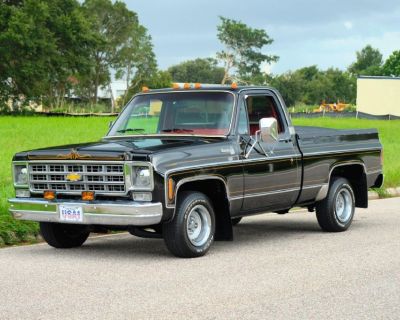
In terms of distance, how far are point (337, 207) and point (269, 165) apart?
1.83m

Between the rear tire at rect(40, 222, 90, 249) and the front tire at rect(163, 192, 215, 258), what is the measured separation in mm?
1306

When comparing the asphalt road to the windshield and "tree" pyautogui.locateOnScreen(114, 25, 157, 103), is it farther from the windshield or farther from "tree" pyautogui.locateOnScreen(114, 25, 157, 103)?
"tree" pyautogui.locateOnScreen(114, 25, 157, 103)

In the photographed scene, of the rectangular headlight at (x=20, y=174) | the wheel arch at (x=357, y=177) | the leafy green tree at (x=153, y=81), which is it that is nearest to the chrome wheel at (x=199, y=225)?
the rectangular headlight at (x=20, y=174)

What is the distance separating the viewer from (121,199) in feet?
30.0

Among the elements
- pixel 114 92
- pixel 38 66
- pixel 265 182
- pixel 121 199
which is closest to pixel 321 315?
pixel 121 199

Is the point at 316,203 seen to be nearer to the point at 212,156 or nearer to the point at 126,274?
the point at 212,156

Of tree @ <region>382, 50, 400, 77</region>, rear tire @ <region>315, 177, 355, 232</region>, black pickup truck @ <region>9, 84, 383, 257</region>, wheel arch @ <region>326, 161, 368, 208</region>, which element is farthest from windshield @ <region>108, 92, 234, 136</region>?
tree @ <region>382, 50, 400, 77</region>

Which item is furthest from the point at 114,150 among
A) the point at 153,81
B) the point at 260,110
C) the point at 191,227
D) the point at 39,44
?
the point at 153,81

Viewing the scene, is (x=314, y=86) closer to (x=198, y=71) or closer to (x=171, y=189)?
(x=198, y=71)

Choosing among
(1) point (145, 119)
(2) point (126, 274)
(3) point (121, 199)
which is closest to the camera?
(2) point (126, 274)

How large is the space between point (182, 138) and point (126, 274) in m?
2.18

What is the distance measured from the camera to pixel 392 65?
16062 cm

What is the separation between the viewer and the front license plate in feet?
30.1

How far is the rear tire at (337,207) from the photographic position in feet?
38.1
